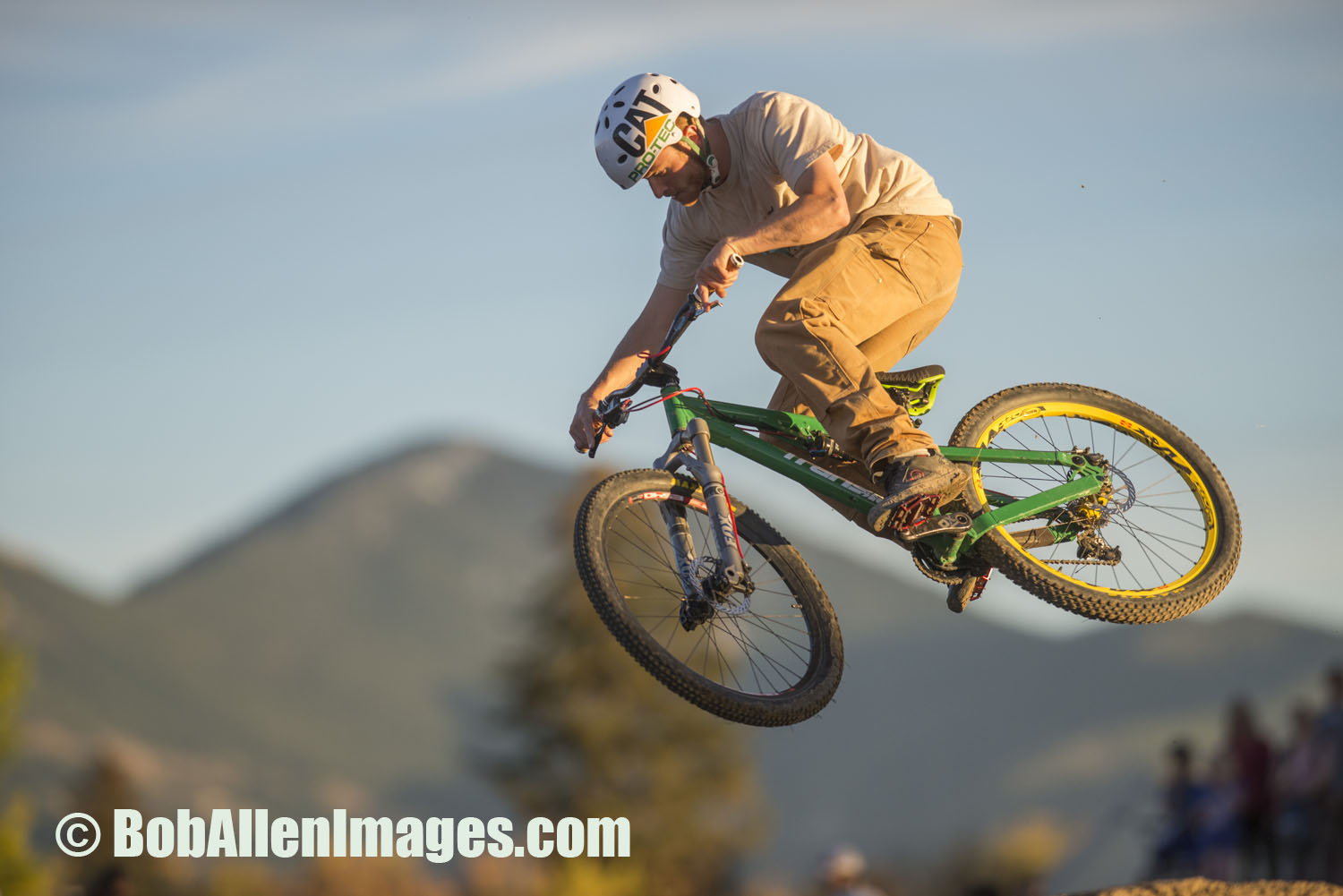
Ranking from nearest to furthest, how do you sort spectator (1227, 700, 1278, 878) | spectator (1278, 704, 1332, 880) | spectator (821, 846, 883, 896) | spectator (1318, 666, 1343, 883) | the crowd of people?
spectator (821, 846, 883, 896) → spectator (1318, 666, 1343, 883) → the crowd of people → spectator (1278, 704, 1332, 880) → spectator (1227, 700, 1278, 878)

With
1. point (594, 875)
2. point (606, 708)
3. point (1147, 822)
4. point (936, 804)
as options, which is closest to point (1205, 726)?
point (936, 804)

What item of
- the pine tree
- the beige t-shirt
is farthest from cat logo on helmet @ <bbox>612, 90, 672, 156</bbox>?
the pine tree

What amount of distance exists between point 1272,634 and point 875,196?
7334 inches

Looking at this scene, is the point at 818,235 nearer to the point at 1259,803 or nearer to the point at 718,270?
the point at 718,270

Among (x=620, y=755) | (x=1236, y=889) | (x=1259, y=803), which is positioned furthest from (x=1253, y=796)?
(x=620, y=755)

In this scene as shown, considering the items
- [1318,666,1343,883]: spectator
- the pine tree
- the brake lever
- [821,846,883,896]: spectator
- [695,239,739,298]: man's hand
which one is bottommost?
[821,846,883,896]: spectator

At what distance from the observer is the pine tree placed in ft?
120

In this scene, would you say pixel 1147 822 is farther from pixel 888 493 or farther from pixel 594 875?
pixel 594 875

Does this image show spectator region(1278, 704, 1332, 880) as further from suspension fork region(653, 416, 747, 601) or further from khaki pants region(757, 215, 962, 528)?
suspension fork region(653, 416, 747, 601)

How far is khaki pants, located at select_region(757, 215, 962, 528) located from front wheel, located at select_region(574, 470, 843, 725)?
0.47 m

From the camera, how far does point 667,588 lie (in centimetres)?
645

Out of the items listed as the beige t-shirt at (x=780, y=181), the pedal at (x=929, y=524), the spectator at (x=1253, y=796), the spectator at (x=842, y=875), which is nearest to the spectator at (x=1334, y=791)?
the spectator at (x=1253, y=796)

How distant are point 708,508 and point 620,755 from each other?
3223 centimetres

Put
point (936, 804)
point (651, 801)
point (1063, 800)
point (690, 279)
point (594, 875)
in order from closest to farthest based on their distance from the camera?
point (690, 279)
point (594, 875)
point (651, 801)
point (1063, 800)
point (936, 804)
